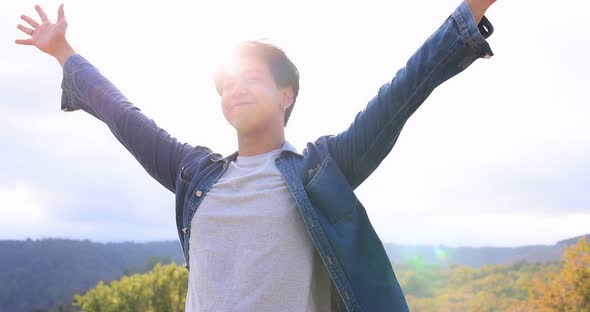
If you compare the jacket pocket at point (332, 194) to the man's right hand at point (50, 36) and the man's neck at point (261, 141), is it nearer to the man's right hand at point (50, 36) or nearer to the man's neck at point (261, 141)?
the man's neck at point (261, 141)

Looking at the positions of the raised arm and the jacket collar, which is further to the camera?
the raised arm

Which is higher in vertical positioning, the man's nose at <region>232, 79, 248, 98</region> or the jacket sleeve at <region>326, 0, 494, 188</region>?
the man's nose at <region>232, 79, 248, 98</region>

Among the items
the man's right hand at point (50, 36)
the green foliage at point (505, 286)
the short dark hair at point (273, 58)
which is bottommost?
the green foliage at point (505, 286)

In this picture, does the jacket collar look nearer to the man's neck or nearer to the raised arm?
the man's neck

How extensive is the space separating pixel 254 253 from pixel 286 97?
2.70ft

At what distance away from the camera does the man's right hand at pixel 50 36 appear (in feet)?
8.97

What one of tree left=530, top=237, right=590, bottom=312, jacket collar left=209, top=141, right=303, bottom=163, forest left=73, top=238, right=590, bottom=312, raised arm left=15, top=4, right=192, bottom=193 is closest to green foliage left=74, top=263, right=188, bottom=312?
forest left=73, top=238, right=590, bottom=312

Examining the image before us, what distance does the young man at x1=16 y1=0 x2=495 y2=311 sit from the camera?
6.09ft

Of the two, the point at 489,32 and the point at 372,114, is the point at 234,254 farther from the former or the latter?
the point at 489,32

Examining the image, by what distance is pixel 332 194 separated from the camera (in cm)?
204

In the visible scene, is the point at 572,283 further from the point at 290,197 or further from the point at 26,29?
the point at 26,29

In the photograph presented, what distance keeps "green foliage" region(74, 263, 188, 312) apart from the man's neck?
16.9 m

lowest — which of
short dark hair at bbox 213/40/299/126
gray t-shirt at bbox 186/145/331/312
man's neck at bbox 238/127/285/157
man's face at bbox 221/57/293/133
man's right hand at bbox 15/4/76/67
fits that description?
gray t-shirt at bbox 186/145/331/312

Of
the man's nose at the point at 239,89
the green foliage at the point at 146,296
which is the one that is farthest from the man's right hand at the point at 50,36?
the green foliage at the point at 146,296
